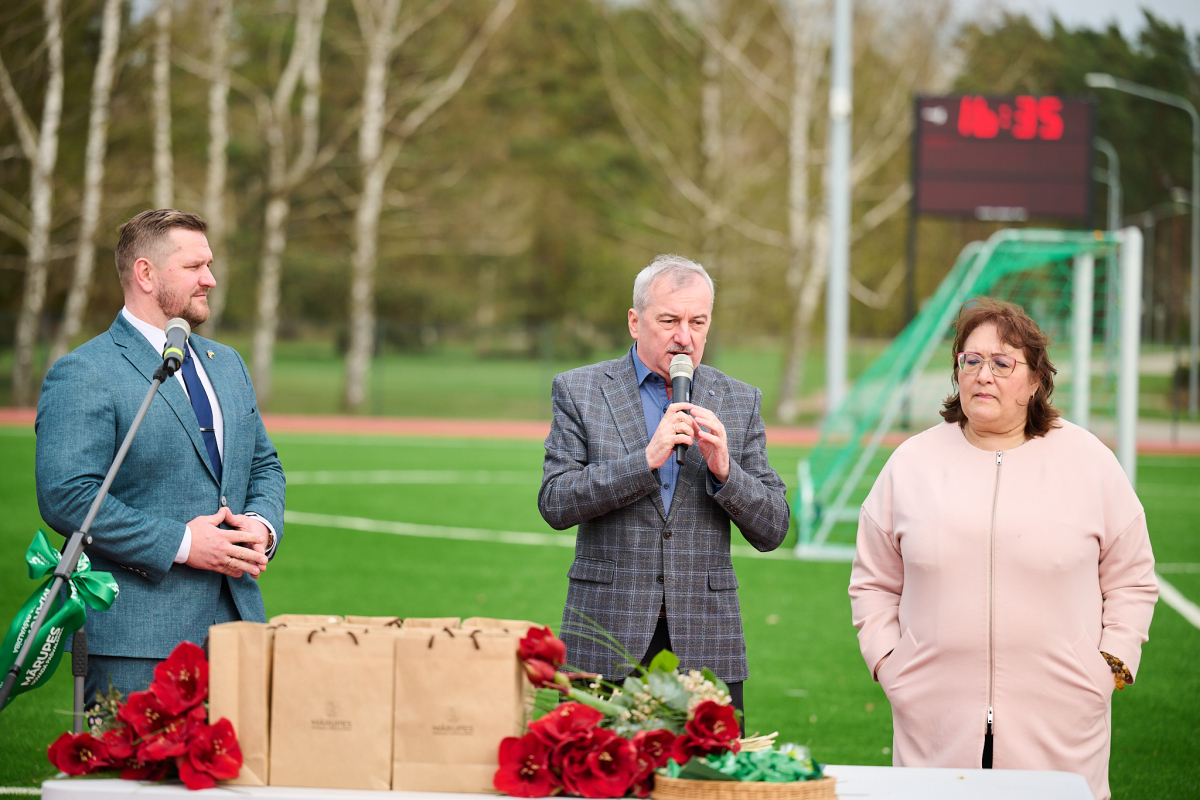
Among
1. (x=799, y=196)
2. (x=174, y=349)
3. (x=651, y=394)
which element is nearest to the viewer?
(x=174, y=349)

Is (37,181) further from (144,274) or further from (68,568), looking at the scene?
(68,568)

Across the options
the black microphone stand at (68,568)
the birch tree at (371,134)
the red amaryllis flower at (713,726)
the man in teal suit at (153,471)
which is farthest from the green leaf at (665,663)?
the birch tree at (371,134)

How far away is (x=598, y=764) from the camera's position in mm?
2303

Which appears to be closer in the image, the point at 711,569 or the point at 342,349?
the point at 711,569

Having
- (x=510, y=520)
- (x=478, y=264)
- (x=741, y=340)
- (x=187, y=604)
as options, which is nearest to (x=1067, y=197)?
(x=510, y=520)

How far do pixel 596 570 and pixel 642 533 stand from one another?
0.17 metres

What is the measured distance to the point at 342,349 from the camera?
132 ft

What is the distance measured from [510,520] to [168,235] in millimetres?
9359

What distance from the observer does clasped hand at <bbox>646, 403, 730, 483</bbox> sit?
2.93 m

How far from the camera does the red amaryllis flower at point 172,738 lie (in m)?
2.30

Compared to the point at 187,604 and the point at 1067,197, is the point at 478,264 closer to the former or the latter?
the point at 1067,197

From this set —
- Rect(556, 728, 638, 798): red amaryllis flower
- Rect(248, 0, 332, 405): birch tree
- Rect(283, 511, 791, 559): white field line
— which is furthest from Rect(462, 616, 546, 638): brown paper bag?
Rect(248, 0, 332, 405): birch tree

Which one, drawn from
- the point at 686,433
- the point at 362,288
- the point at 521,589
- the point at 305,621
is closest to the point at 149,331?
the point at 305,621

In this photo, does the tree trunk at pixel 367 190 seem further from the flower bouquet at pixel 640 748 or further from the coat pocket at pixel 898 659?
the flower bouquet at pixel 640 748
